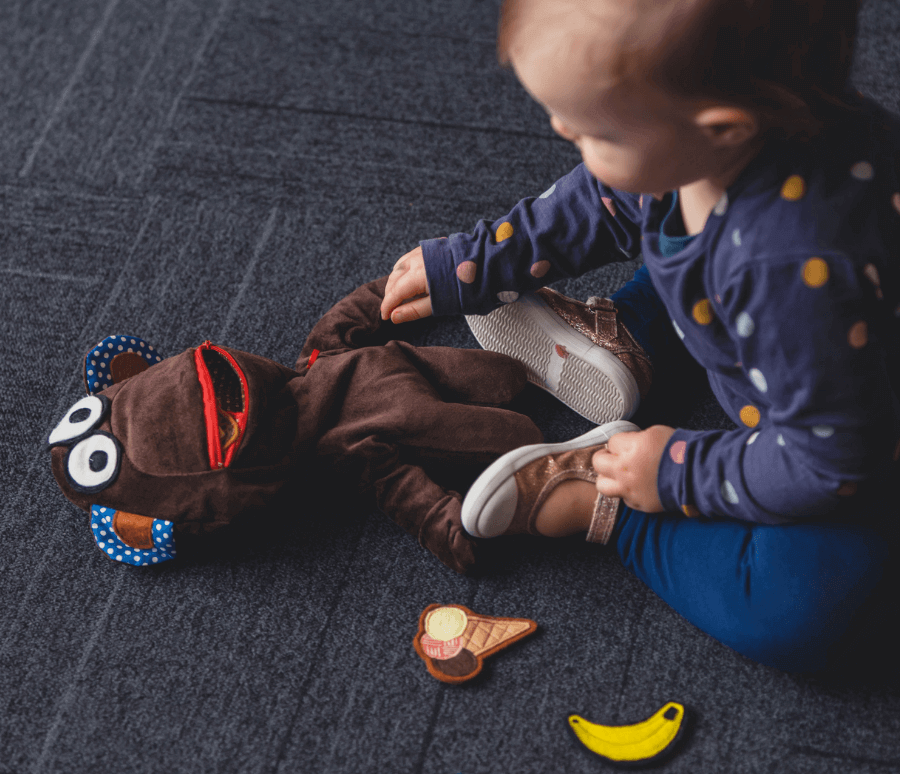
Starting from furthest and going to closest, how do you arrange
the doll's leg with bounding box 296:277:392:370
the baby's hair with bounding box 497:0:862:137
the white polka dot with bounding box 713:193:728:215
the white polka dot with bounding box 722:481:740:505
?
the doll's leg with bounding box 296:277:392:370, the white polka dot with bounding box 722:481:740:505, the white polka dot with bounding box 713:193:728:215, the baby's hair with bounding box 497:0:862:137

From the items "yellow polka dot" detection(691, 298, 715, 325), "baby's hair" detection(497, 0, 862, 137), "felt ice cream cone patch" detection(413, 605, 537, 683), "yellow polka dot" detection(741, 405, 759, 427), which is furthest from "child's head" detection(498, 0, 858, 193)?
"felt ice cream cone patch" detection(413, 605, 537, 683)

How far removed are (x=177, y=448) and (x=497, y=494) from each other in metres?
0.29

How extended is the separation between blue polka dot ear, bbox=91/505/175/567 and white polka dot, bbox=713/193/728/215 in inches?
21.3

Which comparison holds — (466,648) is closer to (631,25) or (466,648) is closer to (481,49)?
(631,25)

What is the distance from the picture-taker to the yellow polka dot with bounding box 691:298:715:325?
0.61 m

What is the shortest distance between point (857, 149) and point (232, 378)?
0.55m

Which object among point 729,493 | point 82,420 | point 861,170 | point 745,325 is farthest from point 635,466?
point 82,420

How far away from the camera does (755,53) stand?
466 millimetres

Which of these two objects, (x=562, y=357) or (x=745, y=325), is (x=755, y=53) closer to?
(x=745, y=325)

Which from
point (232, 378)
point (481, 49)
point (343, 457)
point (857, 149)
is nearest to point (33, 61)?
point (481, 49)

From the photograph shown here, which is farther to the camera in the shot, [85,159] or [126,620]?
[85,159]

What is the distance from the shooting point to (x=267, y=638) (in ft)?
2.65

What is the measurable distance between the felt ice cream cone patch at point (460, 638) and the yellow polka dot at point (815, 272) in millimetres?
418

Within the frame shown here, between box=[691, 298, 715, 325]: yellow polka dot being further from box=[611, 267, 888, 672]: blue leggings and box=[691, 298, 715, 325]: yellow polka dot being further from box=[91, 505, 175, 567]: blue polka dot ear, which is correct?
box=[91, 505, 175, 567]: blue polka dot ear
